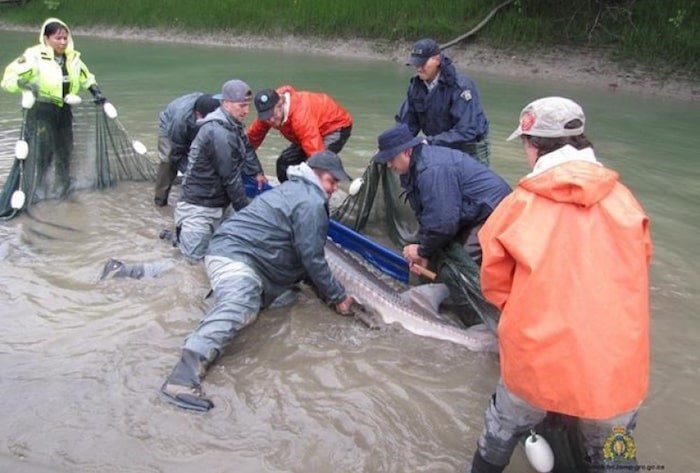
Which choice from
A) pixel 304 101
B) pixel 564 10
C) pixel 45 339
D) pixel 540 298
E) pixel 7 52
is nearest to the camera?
pixel 540 298

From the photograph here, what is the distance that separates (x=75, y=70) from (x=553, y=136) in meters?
6.11

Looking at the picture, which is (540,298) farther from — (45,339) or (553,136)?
(45,339)

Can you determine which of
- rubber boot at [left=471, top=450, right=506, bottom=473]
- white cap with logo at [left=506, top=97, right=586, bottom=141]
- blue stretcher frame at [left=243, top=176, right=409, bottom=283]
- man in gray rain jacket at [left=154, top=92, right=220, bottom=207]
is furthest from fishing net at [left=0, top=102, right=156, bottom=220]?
white cap with logo at [left=506, top=97, right=586, bottom=141]

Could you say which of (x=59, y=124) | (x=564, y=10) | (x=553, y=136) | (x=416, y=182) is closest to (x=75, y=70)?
(x=59, y=124)

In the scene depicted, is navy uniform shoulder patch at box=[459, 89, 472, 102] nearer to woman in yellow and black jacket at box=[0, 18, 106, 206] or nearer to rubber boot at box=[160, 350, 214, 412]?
rubber boot at box=[160, 350, 214, 412]

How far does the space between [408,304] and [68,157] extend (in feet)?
15.7

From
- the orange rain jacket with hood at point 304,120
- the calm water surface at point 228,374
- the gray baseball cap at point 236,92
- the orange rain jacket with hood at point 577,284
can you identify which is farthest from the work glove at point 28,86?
the orange rain jacket with hood at point 577,284

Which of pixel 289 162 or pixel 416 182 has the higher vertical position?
pixel 416 182

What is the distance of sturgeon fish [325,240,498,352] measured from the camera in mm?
4668

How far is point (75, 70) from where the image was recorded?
736 cm

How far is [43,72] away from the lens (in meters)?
6.99

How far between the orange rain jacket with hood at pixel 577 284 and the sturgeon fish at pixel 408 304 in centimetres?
193

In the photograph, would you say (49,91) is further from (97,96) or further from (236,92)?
(236,92)

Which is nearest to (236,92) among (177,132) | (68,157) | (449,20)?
(177,132)
